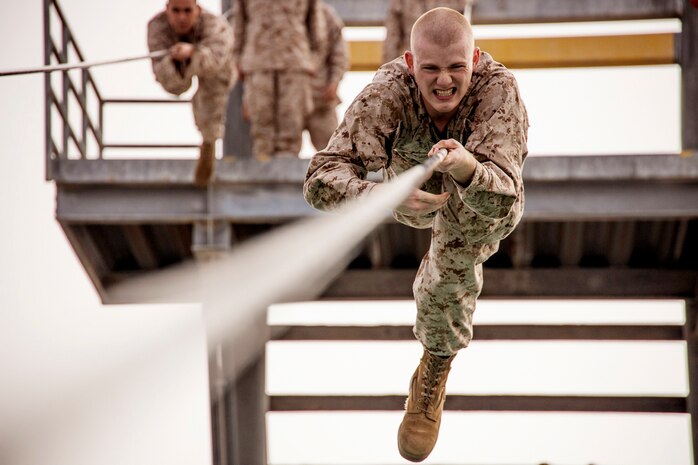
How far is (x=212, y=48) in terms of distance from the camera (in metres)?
8.11

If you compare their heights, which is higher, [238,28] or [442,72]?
[238,28]

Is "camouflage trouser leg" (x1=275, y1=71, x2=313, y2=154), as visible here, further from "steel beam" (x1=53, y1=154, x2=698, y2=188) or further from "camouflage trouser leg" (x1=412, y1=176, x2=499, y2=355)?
"camouflage trouser leg" (x1=412, y1=176, x2=499, y2=355)

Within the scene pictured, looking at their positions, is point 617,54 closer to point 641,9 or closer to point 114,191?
point 641,9

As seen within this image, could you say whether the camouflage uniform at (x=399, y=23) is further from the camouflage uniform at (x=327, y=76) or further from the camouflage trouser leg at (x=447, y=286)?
the camouflage trouser leg at (x=447, y=286)

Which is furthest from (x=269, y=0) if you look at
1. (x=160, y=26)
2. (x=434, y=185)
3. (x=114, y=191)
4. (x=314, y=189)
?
(x=314, y=189)

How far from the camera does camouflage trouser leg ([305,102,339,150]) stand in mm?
9141

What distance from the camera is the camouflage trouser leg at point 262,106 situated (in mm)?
8781

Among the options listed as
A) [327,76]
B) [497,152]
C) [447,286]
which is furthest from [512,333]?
[497,152]

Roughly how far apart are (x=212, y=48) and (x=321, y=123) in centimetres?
124

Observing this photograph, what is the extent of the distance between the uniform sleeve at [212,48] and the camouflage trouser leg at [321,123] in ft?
3.36

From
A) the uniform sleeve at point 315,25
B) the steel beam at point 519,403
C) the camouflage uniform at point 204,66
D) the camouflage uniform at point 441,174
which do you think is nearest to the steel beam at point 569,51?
the uniform sleeve at point 315,25

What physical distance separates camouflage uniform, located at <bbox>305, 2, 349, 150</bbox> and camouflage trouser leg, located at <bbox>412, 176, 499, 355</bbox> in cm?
389

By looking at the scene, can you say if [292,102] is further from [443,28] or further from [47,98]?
→ [443,28]

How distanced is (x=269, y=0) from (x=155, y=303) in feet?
10.3
